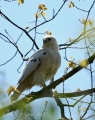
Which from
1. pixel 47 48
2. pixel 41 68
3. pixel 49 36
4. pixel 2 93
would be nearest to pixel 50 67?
pixel 41 68

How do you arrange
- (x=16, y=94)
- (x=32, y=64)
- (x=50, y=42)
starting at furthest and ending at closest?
(x=50, y=42), (x=32, y=64), (x=16, y=94)

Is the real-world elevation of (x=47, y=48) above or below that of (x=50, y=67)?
above

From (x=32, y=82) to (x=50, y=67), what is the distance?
1.57 ft

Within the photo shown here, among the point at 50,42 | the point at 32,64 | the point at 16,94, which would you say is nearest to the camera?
the point at 16,94

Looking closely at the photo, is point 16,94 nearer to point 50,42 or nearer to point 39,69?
point 39,69

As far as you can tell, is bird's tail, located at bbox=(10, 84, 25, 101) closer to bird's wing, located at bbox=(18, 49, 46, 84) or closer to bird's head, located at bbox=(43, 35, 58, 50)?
bird's wing, located at bbox=(18, 49, 46, 84)

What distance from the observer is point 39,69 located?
6094 mm

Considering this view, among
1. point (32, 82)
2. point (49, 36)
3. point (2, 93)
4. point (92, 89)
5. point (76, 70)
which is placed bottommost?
point (2, 93)

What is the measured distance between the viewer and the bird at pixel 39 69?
599cm

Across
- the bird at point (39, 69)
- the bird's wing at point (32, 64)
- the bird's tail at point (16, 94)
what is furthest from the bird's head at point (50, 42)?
the bird's tail at point (16, 94)

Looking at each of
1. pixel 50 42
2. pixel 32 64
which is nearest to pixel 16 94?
pixel 32 64

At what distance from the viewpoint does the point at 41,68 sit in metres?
6.07

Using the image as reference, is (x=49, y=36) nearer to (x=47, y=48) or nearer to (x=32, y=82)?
(x=47, y=48)

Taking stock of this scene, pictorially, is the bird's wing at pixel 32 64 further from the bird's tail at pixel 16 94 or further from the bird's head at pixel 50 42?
the bird's head at pixel 50 42
